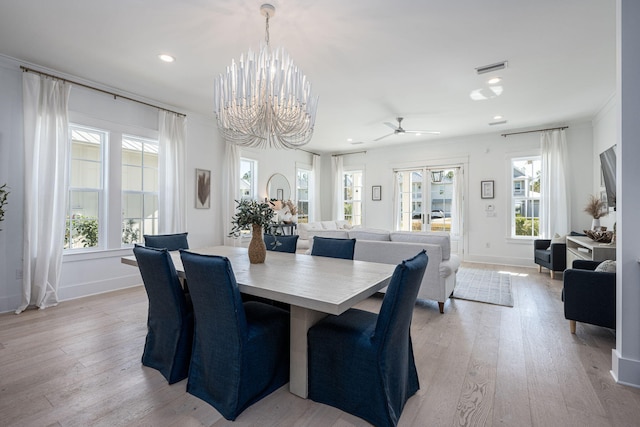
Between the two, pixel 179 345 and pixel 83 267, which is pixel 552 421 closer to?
pixel 179 345

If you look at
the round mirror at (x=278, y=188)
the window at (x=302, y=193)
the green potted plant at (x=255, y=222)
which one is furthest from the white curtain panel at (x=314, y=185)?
the green potted plant at (x=255, y=222)

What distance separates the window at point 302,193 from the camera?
7926 mm

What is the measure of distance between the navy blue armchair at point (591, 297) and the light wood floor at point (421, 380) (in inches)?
9.5

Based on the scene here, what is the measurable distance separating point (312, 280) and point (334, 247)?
102 cm

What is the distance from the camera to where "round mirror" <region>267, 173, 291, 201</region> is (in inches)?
271

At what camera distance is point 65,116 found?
12.1 feet

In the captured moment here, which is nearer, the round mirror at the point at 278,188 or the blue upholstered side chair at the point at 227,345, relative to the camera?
the blue upholstered side chair at the point at 227,345

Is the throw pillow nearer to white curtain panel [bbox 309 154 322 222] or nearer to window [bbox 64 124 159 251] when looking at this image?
window [bbox 64 124 159 251]

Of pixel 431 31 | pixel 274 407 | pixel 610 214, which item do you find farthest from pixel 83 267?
pixel 610 214

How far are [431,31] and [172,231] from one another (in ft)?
14.4

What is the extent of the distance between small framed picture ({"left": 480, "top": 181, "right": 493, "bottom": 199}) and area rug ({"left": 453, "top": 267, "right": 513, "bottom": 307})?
1808 millimetres

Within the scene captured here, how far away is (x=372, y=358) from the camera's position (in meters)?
1.65

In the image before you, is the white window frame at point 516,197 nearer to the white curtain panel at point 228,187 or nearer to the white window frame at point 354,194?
the white window frame at point 354,194

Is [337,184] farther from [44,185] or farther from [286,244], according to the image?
[44,185]
